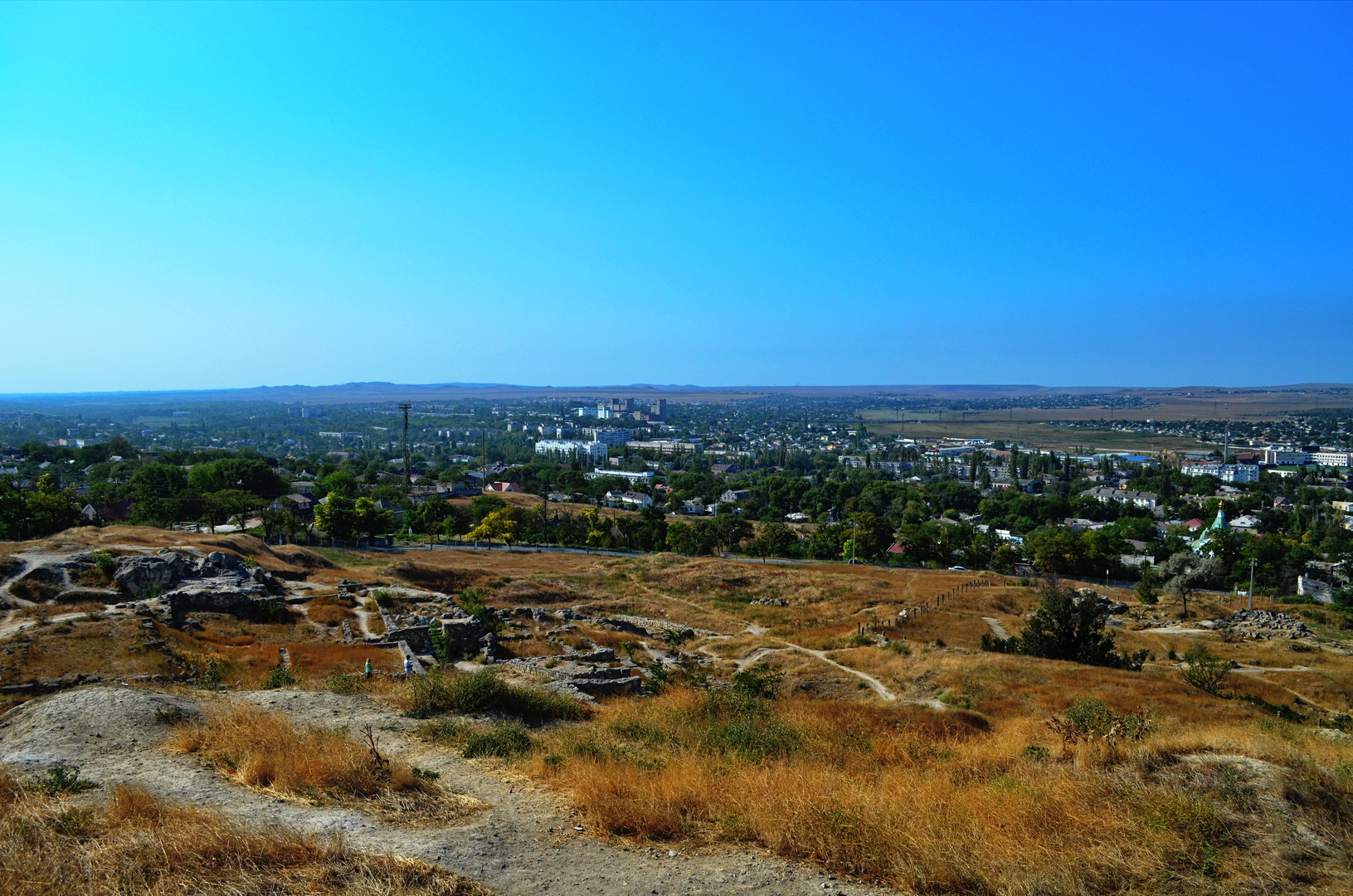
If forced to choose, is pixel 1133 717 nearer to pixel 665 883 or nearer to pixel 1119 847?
pixel 1119 847

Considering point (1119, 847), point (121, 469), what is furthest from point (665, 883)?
point (121, 469)

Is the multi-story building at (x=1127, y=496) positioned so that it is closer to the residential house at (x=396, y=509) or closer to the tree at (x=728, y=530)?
the tree at (x=728, y=530)

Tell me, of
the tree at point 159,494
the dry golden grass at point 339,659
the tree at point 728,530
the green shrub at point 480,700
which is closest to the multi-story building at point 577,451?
the tree at point 159,494

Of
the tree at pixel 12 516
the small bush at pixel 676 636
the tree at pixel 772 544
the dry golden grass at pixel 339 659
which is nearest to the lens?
the dry golden grass at pixel 339 659

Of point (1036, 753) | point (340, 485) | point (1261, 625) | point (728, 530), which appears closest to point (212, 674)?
point (1036, 753)

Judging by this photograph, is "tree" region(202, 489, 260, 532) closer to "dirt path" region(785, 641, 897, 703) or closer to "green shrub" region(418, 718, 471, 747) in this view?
"dirt path" region(785, 641, 897, 703)

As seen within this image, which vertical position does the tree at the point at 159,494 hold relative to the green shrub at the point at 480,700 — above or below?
below

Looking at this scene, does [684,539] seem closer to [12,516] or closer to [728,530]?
[728,530]
